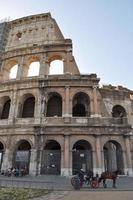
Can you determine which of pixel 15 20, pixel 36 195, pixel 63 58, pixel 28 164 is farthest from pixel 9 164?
pixel 15 20

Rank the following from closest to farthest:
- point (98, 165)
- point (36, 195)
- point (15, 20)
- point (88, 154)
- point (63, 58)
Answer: point (36, 195)
point (98, 165)
point (88, 154)
point (63, 58)
point (15, 20)

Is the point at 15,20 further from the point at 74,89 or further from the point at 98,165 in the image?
the point at 98,165

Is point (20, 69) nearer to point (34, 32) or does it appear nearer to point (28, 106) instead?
point (28, 106)

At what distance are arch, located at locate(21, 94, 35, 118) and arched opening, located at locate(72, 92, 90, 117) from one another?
173 inches

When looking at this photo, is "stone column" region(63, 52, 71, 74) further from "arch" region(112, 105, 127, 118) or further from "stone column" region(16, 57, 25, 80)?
"arch" region(112, 105, 127, 118)

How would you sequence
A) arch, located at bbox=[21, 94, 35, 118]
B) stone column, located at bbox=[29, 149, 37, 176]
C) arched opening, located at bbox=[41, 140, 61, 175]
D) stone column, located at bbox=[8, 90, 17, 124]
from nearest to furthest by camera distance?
stone column, located at bbox=[29, 149, 37, 176]
arched opening, located at bbox=[41, 140, 61, 175]
stone column, located at bbox=[8, 90, 17, 124]
arch, located at bbox=[21, 94, 35, 118]

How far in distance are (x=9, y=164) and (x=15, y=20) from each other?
19.2m

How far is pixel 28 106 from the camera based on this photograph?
21062mm

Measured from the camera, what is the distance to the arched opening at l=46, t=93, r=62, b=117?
66.3 feet

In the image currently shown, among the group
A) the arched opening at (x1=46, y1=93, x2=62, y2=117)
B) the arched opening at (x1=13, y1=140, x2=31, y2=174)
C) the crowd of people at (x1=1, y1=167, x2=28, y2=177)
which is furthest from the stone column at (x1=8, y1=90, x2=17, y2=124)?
the crowd of people at (x1=1, y1=167, x2=28, y2=177)

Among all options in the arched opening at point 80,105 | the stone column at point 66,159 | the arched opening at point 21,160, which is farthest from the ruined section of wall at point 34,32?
the arched opening at point 21,160

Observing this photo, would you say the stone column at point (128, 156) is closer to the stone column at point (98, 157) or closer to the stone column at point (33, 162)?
the stone column at point (98, 157)

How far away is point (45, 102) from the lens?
63.5ft

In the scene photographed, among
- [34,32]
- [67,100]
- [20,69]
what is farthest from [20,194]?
[34,32]
